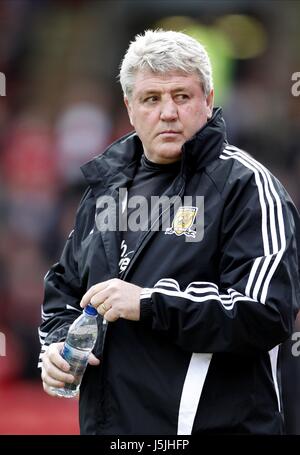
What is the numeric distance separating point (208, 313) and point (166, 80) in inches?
32.7

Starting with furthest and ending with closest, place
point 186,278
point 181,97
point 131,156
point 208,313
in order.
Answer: point 131,156 < point 181,97 < point 186,278 < point 208,313

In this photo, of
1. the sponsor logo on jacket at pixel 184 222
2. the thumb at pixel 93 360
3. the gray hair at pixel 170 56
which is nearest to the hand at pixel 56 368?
the thumb at pixel 93 360

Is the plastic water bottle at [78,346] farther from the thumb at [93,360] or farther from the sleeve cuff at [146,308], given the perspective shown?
the sleeve cuff at [146,308]

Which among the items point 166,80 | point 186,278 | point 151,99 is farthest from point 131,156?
point 186,278

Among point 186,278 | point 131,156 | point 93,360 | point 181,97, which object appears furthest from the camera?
point 131,156

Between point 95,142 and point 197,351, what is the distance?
4.97 meters

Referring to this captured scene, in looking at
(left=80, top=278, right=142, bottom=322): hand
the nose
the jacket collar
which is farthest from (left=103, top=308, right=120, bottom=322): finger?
the nose

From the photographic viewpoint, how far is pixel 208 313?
288cm

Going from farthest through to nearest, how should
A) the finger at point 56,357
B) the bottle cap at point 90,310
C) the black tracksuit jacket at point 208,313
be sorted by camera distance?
the finger at point 56,357 < the bottle cap at point 90,310 < the black tracksuit jacket at point 208,313

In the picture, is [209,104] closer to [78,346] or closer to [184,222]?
[184,222]

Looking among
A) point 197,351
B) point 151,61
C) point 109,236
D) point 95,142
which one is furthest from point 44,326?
point 95,142

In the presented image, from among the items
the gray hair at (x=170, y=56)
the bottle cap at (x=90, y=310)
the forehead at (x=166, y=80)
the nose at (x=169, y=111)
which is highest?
the gray hair at (x=170, y=56)

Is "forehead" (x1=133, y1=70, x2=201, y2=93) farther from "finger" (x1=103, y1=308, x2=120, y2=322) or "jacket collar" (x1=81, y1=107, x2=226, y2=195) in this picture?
"finger" (x1=103, y1=308, x2=120, y2=322)

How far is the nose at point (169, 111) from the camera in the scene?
3.20 meters
